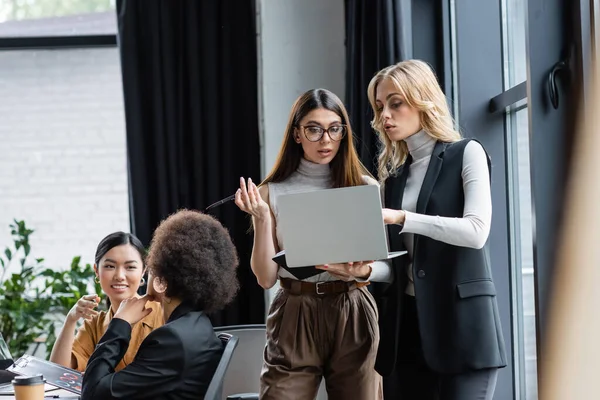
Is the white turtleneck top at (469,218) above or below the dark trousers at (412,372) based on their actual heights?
above

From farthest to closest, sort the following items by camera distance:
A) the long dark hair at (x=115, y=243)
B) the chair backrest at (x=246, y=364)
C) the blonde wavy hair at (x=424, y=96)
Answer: the chair backrest at (x=246, y=364)
the long dark hair at (x=115, y=243)
the blonde wavy hair at (x=424, y=96)

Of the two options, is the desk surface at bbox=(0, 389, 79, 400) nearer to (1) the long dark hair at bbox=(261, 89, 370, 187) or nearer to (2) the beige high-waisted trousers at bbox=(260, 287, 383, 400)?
(2) the beige high-waisted trousers at bbox=(260, 287, 383, 400)

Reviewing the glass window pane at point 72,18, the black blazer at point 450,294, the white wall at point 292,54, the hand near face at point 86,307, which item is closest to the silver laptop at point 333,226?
the black blazer at point 450,294

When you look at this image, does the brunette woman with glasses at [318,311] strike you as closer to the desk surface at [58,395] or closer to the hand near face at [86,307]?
the desk surface at [58,395]

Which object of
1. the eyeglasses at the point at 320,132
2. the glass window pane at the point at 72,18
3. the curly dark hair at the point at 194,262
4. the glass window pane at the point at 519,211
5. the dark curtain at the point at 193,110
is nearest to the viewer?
the curly dark hair at the point at 194,262

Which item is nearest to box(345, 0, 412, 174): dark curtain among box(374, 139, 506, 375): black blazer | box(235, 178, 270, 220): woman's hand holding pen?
box(235, 178, 270, 220): woman's hand holding pen

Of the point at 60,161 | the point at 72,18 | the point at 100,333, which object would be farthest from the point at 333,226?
the point at 72,18

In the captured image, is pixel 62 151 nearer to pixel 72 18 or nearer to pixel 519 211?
pixel 72 18

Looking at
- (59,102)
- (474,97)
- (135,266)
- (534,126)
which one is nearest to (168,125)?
(59,102)

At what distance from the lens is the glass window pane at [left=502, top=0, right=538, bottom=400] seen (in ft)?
8.43

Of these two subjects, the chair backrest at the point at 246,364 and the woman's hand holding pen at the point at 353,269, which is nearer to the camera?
the woman's hand holding pen at the point at 353,269

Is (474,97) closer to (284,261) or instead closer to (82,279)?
(284,261)

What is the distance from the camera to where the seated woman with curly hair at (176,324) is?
200 centimetres

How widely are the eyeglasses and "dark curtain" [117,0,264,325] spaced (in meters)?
1.85
